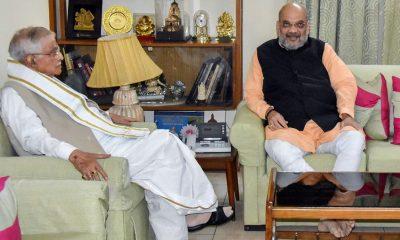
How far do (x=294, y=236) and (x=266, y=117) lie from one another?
88 cm

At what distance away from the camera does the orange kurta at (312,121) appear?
11.1 ft

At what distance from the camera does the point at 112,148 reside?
308cm

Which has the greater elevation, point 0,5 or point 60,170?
point 0,5

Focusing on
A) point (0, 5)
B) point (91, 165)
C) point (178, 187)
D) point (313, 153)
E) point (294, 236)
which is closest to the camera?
point (91, 165)

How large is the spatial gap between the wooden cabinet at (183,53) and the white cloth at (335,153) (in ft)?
3.35

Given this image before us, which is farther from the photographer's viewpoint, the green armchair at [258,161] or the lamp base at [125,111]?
the lamp base at [125,111]

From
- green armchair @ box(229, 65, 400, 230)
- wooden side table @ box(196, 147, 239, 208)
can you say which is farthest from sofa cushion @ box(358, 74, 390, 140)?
wooden side table @ box(196, 147, 239, 208)

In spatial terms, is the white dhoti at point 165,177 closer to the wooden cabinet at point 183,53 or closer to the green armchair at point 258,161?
the green armchair at point 258,161

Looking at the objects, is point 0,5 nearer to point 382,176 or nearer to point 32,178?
point 32,178

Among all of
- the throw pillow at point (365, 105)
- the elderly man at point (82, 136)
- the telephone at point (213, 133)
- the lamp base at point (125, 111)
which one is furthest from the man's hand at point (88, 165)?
the throw pillow at point (365, 105)

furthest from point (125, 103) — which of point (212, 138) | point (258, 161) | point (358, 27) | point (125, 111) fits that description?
point (358, 27)

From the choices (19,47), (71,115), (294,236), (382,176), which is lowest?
(294,236)

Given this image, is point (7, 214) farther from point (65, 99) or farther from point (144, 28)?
point (144, 28)

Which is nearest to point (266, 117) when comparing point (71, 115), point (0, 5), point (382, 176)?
point (382, 176)
